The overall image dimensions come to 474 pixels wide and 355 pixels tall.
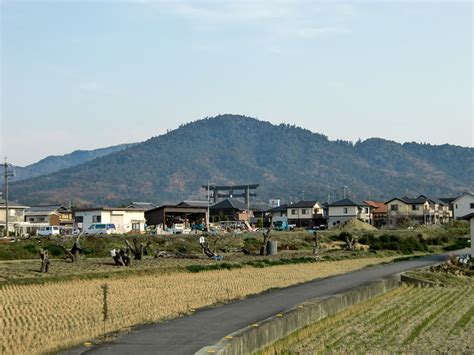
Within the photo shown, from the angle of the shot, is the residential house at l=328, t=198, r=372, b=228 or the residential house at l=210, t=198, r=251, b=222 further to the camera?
the residential house at l=210, t=198, r=251, b=222

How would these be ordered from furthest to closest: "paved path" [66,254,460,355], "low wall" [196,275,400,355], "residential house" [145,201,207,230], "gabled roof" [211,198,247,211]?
"gabled roof" [211,198,247,211], "residential house" [145,201,207,230], "paved path" [66,254,460,355], "low wall" [196,275,400,355]

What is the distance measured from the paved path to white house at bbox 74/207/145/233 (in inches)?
1724

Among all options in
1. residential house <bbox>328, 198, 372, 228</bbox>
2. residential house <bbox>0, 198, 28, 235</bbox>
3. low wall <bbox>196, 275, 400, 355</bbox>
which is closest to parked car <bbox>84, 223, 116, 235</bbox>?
residential house <bbox>0, 198, 28, 235</bbox>

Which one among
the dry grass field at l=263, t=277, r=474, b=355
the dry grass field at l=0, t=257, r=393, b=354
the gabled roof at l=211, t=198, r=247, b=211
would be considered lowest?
the dry grass field at l=263, t=277, r=474, b=355

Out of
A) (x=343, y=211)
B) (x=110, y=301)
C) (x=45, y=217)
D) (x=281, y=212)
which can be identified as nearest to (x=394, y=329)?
Answer: (x=110, y=301)

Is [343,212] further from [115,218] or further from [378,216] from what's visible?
[115,218]

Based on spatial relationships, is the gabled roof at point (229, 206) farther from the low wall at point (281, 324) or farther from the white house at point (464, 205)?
the low wall at point (281, 324)

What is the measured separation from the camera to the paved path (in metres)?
12.6

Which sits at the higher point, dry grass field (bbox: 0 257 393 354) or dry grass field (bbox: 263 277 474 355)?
dry grass field (bbox: 0 257 393 354)

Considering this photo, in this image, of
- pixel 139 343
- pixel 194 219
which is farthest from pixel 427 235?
pixel 139 343

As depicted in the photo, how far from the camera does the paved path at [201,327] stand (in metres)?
12.6

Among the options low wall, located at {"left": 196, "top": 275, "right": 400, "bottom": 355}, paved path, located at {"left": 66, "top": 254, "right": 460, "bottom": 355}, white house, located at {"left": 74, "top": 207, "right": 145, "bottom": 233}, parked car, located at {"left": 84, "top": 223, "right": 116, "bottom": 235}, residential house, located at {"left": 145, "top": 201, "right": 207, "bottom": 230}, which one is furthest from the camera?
residential house, located at {"left": 145, "top": 201, "right": 207, "bottom": 230}

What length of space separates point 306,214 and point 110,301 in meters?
84.2

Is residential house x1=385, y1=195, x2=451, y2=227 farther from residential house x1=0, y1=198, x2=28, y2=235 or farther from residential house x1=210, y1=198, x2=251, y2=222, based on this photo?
residential house x1=0, y1=198, x2=28, y2=235
